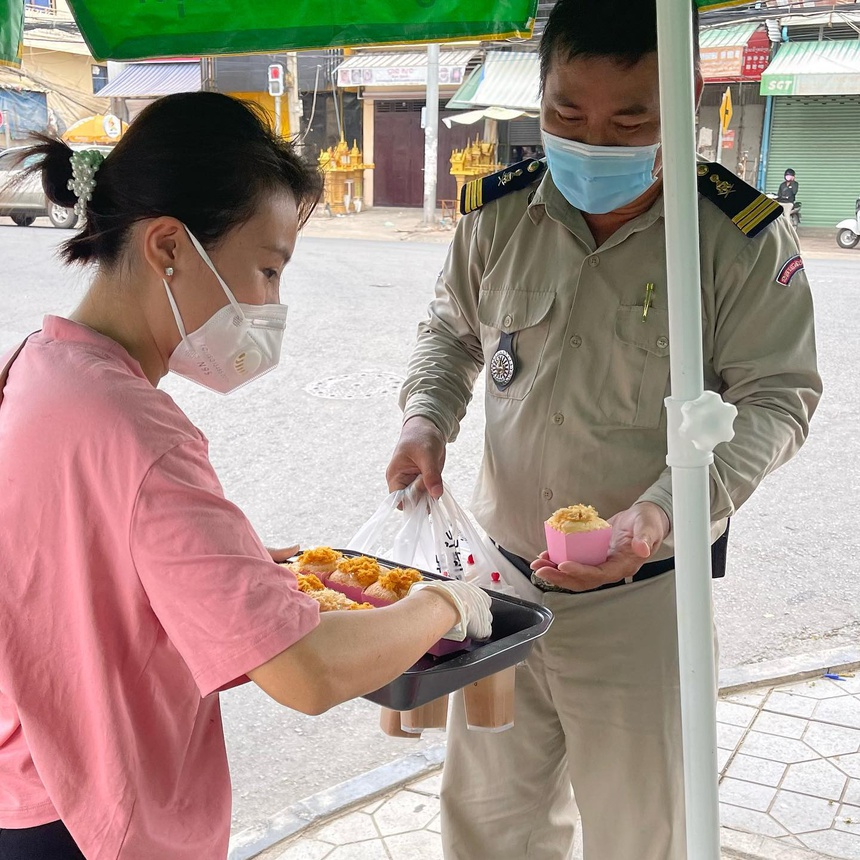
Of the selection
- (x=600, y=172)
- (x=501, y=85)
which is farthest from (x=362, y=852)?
(x=501, y=85)

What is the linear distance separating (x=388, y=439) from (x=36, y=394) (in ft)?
15.8

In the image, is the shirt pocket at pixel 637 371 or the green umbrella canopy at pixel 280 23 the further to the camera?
the green umbrella canopy at pixel 280 23

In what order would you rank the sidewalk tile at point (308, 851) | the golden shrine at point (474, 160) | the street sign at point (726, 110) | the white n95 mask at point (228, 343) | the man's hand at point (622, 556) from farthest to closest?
the golden shrine at point (474, 160), the street sign at point (726, 110), the sidewalk tile at point (308, 851), the man's hand at point (622, 556), the white n95 mask at point (228, 343)

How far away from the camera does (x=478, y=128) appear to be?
68.1 feet

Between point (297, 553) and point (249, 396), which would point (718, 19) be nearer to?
point (297, 553)

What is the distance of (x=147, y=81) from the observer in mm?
22312

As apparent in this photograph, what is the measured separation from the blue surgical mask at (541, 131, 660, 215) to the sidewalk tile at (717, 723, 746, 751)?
1.95 meters

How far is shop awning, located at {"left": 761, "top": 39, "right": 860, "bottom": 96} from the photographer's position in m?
16.6

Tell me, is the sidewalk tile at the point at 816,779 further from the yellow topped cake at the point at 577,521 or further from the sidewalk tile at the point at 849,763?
the yellow topped cake at the point at 577,521

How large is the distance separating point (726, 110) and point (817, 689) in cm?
1661

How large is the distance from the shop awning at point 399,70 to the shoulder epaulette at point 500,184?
19334mm

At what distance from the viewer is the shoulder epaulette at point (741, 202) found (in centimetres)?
186

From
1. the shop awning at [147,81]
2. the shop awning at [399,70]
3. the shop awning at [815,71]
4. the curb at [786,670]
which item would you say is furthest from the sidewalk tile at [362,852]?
the shop awning at [147,81]

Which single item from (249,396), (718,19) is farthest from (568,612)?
(249,396)
